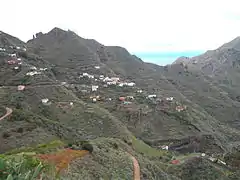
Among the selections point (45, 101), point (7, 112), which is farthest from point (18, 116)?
point (45, 101)

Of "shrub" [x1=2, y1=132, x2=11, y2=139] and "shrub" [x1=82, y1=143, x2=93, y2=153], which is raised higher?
"shrub" [x1=82, y1=143, x2=93, y2=153]

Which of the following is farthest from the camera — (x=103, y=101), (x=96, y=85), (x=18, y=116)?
(x=96, y=85)

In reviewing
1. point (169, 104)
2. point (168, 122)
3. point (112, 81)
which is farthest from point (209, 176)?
point (112, 81)

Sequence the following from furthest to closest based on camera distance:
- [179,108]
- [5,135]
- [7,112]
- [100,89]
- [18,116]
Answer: [100,89] → [179,108] → [7,112] → [18,116] → [5,135]

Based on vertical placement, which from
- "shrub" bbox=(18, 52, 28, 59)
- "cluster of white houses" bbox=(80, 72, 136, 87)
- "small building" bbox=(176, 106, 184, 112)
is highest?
"shrub" bbox=(18, 52, 28, 59)

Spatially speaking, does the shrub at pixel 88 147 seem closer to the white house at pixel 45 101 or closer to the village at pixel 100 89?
the village at pixel 100 89

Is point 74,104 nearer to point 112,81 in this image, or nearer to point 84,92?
point 84,92

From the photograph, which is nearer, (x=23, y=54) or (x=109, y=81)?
(x=109, y=81)

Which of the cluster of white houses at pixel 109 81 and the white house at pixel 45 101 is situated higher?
the cluster of white houses at pixel 109 81

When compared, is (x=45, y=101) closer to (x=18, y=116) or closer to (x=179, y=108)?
(x=18, y=116)

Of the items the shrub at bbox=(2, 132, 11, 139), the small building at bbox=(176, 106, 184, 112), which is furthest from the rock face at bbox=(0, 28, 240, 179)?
the small building at bbox=(176, 106, 184, 112)

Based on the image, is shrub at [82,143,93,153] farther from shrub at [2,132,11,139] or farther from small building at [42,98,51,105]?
small building at [42,98,51,105]

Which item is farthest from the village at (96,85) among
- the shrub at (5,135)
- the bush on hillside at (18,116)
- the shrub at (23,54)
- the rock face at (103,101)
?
the shrub at (5,135)

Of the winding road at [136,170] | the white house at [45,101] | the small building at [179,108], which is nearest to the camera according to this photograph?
the winding road at [136,170]
